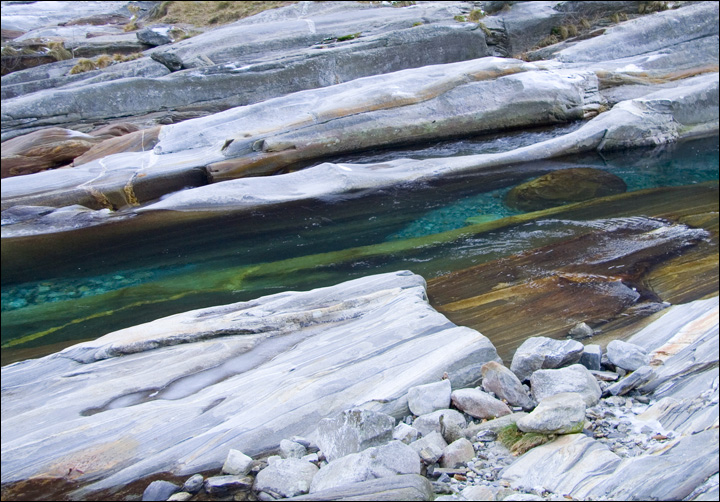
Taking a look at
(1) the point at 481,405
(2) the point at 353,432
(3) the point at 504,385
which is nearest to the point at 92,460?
(2) the point at 353,432

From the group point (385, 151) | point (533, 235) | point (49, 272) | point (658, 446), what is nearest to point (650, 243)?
point (533, 235)

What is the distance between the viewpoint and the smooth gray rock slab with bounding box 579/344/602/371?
4.72m

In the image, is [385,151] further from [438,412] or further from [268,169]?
[438,412]

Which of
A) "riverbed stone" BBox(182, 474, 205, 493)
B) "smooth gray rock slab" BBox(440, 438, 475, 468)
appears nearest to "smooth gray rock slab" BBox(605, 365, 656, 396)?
"smooth gray rock slab" BBox(440, 438, 475, 468)

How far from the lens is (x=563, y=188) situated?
9648mm

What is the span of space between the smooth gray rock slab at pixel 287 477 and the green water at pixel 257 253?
11.2ft

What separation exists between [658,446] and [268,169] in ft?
26.6

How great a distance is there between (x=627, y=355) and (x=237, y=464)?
319 cm

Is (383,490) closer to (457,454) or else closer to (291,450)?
(457,454)

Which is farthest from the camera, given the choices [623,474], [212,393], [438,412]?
[212,393]

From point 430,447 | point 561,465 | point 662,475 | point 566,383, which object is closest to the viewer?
point 662,475

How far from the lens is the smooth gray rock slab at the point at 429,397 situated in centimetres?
424

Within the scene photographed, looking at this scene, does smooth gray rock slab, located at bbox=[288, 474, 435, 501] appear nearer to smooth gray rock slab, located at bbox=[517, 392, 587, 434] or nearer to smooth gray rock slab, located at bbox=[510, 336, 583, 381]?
smooth gray rock slab, located at bbox=[517, 392, 587, 434]

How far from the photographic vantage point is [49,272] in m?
8.20
